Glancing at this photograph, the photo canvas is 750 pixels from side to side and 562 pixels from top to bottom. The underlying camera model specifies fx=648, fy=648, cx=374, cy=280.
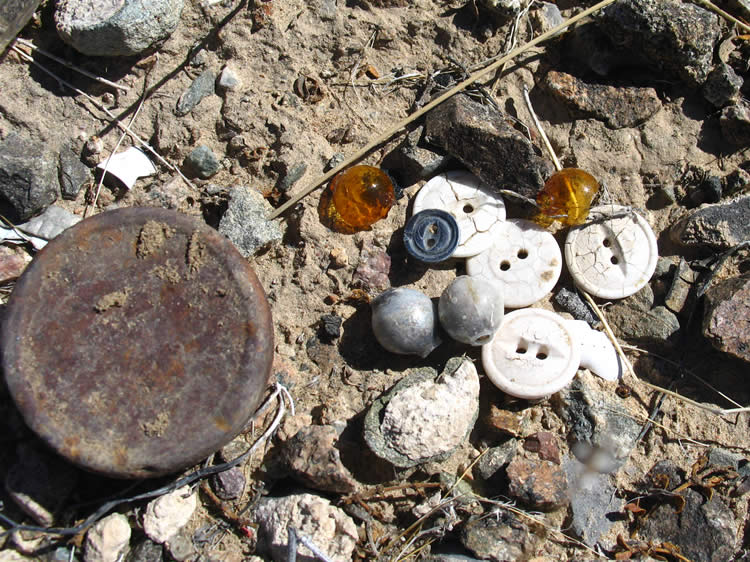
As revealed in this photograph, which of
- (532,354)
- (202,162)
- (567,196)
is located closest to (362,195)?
(202,162)

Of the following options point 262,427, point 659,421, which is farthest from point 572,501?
point 262,427

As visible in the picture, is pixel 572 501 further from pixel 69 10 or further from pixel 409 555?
pixel 69 10

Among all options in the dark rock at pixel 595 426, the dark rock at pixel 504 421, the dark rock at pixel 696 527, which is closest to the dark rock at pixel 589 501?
the dark rock at pixel 595 426

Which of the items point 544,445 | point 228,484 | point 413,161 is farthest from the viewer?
point 413,161

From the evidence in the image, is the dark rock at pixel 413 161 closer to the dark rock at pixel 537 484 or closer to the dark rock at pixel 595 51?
the dark rock at pixel 595 51

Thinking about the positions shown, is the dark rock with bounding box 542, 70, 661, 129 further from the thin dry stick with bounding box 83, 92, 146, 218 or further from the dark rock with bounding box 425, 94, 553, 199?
the thin dry stick with bounding box 83, 92, 146, 218

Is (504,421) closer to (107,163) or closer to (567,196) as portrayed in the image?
(567,196)
